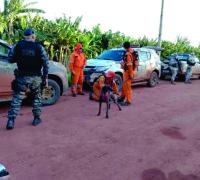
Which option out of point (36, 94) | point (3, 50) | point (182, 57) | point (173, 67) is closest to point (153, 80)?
point (173, 67)

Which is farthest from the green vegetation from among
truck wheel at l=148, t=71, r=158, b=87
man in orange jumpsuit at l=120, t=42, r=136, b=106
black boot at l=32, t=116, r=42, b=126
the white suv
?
black boot at l=32, t=116, r=42, b=126

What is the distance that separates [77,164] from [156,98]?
7.01 m

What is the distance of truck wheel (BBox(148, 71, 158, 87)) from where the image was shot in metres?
15.0

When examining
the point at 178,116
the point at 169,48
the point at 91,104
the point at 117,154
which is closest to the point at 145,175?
the point at 117,154

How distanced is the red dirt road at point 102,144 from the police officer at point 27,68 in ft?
1.91

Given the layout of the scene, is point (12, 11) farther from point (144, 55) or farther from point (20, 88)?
point (20, 88)

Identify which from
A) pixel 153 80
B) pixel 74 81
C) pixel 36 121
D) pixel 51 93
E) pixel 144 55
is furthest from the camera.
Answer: pixel 153 80

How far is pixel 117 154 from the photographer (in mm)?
6043

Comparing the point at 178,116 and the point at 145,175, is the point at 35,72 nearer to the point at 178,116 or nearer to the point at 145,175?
the point at 145,175

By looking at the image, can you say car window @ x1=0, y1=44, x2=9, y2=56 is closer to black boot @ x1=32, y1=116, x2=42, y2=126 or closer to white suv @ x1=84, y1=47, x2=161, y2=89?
black boot @ x1=32, y1=116, x2=42, y2=126

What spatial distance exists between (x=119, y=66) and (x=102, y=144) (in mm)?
6575

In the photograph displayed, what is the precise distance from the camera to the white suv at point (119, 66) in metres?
12.5

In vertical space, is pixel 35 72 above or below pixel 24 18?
below

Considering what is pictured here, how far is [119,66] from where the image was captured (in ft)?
Answer: 42.1
